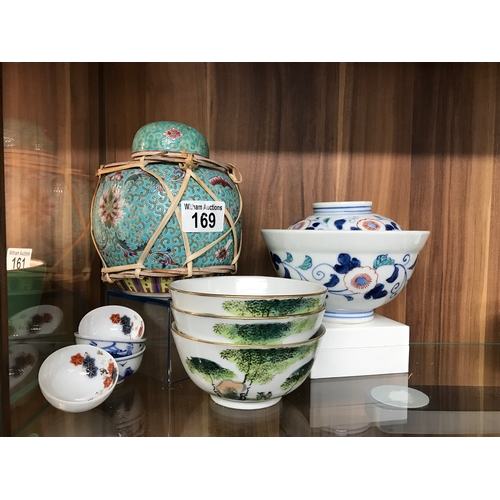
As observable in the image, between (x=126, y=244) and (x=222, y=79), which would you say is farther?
(x=222, y=79)

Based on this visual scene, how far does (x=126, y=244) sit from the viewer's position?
675mm

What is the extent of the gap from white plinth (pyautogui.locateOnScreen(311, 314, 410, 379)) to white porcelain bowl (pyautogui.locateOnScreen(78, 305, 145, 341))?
0.85 ft

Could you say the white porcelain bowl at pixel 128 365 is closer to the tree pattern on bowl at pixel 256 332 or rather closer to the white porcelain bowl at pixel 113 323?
the white porcelain bowl at pixel 113 323

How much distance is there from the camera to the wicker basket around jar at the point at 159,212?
67 cm

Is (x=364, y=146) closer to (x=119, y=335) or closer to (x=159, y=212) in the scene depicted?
(x=159, y=212)

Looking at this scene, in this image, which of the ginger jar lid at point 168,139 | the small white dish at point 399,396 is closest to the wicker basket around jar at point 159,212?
the ginger jar lid at point 168,139

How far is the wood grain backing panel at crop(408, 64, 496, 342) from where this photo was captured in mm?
893

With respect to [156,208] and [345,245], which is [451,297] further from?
[156,208]

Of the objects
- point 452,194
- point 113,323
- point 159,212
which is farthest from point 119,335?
point 452,194

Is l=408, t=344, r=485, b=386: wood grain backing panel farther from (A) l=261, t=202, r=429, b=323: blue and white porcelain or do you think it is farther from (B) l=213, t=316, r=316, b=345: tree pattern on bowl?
(B) l=213, t=316, r=316, b=345: tree pattern on bowl
